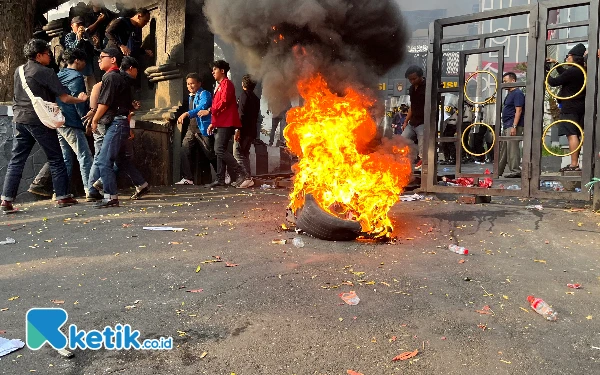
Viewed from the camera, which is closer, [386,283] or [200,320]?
[200,320]

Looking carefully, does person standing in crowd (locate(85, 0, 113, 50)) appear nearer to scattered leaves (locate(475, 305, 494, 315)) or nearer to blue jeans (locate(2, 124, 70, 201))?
blue jeans (locate(2, 124, 70, 201))

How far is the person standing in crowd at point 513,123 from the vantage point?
30.2ft

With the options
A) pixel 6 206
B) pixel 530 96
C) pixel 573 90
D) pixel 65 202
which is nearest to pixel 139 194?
pixel 65 202

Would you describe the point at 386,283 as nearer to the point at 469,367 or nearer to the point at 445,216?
Answer: the point at 469,367

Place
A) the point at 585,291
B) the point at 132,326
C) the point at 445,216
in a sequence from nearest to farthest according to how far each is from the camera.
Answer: the point at 132,326, the point at 585,291, the point at 445,216

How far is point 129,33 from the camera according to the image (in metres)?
10.4

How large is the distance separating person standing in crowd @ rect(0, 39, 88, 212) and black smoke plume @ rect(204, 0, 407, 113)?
8.30ft

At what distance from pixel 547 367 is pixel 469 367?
0.38 meters

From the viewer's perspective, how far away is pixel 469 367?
2.31m

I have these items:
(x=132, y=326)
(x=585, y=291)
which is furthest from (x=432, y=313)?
(x=132, y=326)

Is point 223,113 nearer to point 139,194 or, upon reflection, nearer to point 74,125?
point 139,194

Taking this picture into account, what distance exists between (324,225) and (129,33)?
7.95 m

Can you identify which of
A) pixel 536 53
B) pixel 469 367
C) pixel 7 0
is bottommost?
pixel 469 367

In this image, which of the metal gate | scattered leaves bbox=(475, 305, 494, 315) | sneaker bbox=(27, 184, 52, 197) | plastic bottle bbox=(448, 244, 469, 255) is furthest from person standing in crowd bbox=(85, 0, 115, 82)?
scattered leaves bbox=(475, 305, 494, 315)
